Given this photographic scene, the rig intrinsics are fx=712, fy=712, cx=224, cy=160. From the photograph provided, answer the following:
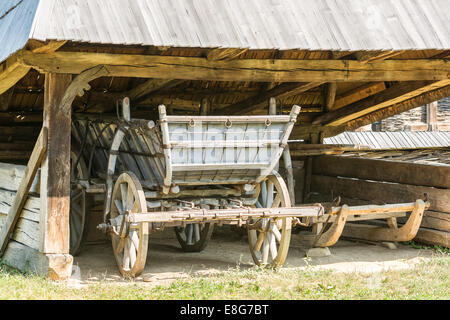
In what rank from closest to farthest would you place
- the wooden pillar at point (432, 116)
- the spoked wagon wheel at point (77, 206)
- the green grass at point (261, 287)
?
the green grass at point (261, 287), the spoked wagon wheel at point (77, 206), the wooden pillar at point (432, 116)

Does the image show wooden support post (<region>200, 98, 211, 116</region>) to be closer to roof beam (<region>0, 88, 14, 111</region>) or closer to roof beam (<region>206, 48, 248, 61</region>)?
roof beam (<region>206, 48, 248, 61</region>)

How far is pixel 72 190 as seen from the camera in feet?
28.7

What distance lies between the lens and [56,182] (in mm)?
6953

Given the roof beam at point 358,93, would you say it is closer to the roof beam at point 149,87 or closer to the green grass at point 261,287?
the roof beam at point 149,87

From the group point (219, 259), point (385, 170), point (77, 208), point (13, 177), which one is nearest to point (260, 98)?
point (385, 170)

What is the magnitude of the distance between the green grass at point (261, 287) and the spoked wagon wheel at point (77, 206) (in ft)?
4.61

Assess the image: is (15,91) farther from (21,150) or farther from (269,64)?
(269,64)

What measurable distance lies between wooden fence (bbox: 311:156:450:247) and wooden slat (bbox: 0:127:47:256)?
14.8 ft

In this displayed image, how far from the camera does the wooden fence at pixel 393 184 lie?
920 centimetres

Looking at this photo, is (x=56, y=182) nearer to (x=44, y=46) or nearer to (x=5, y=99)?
(x=44, y=46)

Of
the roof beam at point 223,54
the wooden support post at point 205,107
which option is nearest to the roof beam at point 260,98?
the wooden support post at point 205,107
